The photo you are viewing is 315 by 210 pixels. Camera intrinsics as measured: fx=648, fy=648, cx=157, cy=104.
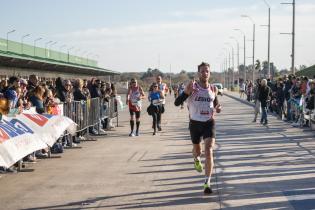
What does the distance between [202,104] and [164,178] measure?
1.89 metres

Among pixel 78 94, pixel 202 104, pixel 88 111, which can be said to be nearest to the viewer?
pixel 202 104

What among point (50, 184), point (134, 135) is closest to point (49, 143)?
point (50, 184)

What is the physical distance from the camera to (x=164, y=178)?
1120cm

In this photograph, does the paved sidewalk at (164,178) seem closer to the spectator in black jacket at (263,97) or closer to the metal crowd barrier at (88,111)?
the metal crowd barrier at (88,111)

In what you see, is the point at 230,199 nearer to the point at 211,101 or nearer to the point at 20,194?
the point at 211,101

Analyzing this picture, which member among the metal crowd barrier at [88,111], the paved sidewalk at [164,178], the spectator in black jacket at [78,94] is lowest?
the paved sidewalk at [164,178]

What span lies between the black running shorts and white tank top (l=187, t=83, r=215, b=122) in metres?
0.07

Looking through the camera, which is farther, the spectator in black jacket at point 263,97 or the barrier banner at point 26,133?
the spectator in black jacket at point 263,97

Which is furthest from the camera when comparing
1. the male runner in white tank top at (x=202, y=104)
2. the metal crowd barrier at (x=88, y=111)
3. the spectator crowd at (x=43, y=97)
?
the metal crowd barrier at (x=88, y=111)

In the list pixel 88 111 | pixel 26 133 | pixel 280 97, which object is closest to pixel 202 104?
pixel 26 133

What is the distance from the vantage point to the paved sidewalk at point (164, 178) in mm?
9047

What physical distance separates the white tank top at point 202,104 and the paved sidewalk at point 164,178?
1138 mm

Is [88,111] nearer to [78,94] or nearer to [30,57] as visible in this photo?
[78,94]

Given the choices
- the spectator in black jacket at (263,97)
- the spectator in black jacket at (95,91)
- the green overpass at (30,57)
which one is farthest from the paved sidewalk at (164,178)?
the green overpass at (30,57)
